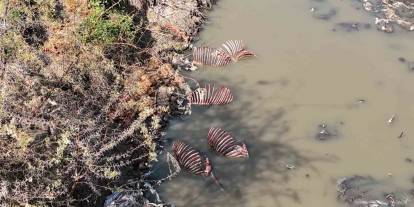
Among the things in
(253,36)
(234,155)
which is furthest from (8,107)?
(253,36)

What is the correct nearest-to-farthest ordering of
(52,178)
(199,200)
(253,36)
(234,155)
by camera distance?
1. (52,178)
2. (199,200)
3. (234,155)
4. (253,36)

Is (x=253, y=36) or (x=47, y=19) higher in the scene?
(x=47, y=19)

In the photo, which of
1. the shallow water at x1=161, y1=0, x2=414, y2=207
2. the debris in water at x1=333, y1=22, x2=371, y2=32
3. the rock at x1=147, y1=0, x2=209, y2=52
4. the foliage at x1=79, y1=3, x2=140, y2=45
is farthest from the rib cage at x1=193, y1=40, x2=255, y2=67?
the debris in water at x1=333, y1=22, x2=371, y2=32

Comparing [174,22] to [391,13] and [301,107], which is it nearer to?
[301,107]

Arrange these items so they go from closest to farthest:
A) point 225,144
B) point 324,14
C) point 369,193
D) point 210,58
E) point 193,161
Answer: point 369,193
point 193,161
point 225,144
point 210,58
point 324,14

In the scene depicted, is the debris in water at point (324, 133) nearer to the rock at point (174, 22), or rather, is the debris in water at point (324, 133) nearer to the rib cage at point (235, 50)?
the rib cage at point (235, 50)

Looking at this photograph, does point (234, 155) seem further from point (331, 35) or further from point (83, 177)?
point (331, 35)

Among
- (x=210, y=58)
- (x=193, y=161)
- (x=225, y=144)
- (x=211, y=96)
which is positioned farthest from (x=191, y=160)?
(x=210, y=58)

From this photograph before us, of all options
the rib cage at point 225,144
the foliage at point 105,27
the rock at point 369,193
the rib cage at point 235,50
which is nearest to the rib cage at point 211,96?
the rib cage at point 225,144
